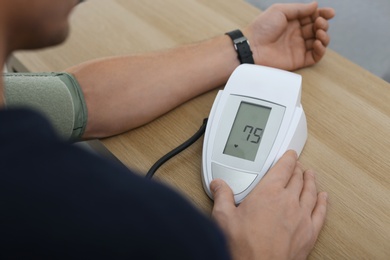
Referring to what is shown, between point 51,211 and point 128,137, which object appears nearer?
point 51,211

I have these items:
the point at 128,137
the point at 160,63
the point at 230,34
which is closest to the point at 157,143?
the point at 128,137

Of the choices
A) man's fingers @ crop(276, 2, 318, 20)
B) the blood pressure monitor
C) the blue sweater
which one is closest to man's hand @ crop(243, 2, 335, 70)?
man's fingers @ crop(276, 2, 318, 20)

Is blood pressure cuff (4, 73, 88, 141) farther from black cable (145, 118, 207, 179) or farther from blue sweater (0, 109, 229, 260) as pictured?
blue sweater (0, 109, 229, 260)

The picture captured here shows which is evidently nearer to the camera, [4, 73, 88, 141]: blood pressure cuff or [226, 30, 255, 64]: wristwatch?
[4, 73, 88, 141]: blood pressure cuff

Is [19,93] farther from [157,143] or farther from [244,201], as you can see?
[244,201]

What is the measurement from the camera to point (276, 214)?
2.44ft

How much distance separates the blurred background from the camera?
4.14ft

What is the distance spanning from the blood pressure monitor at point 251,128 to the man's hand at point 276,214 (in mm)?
20

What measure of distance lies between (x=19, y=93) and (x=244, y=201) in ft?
1.36

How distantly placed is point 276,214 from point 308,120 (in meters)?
0.23

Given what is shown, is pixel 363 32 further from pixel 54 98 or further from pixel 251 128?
pixel 54 98

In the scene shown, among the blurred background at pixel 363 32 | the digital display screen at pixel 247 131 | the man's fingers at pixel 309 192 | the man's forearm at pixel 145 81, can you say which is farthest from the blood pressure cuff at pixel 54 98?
the blurred background at pixel 363 32

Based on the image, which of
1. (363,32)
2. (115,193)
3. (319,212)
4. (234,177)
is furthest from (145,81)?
(363,32)

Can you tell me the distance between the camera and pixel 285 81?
2.83 ft
